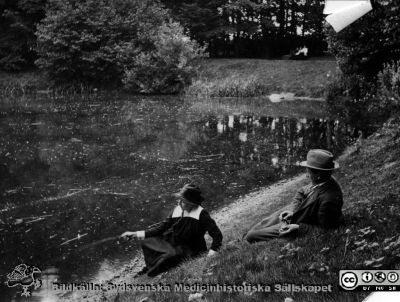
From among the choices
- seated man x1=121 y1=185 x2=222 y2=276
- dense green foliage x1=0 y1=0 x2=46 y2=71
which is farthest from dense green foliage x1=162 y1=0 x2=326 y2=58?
seated man x1=121 y1=185 x2=222 y2=276

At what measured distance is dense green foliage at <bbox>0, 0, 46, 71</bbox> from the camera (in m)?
40.0

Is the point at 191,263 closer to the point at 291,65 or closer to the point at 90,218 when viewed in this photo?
the point at 90,218

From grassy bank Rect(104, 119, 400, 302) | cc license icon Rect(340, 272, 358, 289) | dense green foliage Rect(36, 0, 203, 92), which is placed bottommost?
grassy bank Rect(104, 119, 400, 302)

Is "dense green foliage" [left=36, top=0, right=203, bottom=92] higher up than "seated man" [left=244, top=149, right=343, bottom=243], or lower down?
higher up

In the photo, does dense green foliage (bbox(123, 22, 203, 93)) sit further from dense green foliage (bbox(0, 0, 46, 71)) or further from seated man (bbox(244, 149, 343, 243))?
seated man (bbox(244, 149, 343, 243))

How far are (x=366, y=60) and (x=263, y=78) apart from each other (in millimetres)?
14951

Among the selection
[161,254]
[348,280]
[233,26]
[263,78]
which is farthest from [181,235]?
[233,26]

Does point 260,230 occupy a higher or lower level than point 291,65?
lower

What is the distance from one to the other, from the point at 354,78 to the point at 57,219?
15.5m

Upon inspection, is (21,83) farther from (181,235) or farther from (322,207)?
(322,207)

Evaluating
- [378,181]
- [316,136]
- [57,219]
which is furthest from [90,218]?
[316,136]

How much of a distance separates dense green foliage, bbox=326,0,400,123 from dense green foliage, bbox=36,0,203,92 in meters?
14.0

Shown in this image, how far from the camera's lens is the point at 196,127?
65.6ft

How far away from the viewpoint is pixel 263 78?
1303 inches
